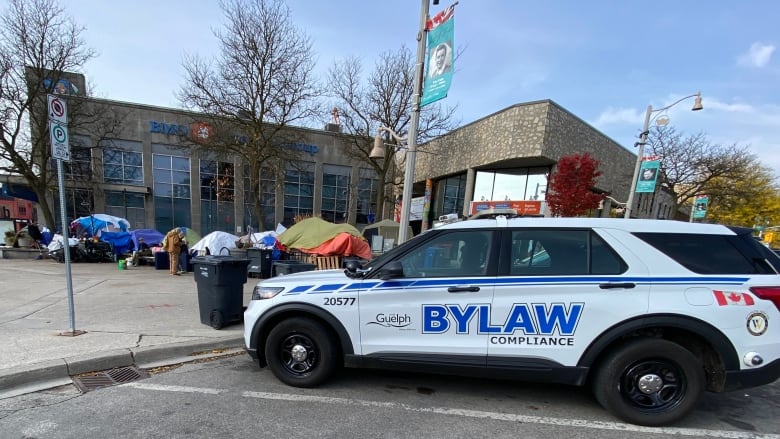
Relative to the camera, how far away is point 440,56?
637 centimetres

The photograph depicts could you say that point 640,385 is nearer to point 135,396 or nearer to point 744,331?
point 744,331

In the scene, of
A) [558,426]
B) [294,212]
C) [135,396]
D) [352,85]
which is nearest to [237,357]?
[135,396]

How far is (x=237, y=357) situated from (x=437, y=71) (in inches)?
236

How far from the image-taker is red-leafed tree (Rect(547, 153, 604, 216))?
16.8m

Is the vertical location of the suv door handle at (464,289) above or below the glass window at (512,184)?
below

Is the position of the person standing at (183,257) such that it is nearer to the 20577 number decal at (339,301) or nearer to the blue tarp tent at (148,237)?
the blue tarp tent at (148,237)

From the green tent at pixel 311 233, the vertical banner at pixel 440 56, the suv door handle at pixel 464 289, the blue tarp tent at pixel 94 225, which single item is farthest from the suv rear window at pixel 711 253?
the blue tarp tent at pixel 94 225

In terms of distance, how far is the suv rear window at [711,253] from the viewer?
2818 millimetres

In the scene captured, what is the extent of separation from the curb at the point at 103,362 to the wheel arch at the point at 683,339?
14.3 ft

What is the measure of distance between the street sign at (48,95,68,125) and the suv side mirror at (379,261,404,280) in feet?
15.0

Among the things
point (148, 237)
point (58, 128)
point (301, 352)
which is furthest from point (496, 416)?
point (148, 237)

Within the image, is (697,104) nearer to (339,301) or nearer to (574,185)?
(574,185)

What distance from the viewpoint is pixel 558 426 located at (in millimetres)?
2867

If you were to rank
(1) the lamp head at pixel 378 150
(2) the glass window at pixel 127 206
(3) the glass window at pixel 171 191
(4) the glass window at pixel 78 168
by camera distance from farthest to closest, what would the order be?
(3) the glass window at pixel 171 191 < (2) the glass window at pixel 127 206 < (4) the glass window at pixel 78 168 < (1) the lamp head at pixel 378 150
